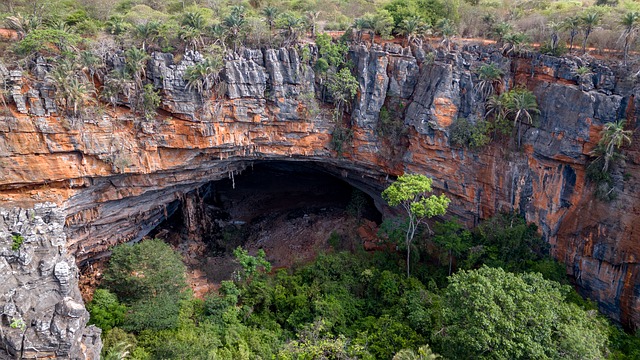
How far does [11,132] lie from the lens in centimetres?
1912

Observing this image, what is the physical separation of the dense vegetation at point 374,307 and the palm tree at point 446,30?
1014 centimetres

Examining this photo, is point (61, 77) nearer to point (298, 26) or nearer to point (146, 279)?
point (146, 279)

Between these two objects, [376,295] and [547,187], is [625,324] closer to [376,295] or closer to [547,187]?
[547,187]

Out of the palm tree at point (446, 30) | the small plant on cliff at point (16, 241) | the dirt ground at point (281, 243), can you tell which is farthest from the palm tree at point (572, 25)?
the small plant on cliff at point (16, 241)

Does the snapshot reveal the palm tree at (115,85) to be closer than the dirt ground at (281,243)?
Yes

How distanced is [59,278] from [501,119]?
21.1 m

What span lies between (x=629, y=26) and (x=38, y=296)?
2703 cm

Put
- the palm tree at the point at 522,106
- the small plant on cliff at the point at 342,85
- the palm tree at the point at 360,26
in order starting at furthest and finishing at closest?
the palm tree at the point at 360,26 → the small plant on cliff at the point at 342,85 → the palm tree at the point at 522,106

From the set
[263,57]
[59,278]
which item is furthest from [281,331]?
[263,57]

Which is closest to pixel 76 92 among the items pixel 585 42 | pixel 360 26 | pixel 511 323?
pixel 360 26

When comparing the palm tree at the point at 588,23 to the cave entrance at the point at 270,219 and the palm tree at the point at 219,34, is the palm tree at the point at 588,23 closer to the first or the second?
the cave entrance at the point at 270,219

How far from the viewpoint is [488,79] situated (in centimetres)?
2216

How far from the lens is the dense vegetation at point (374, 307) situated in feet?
49.1

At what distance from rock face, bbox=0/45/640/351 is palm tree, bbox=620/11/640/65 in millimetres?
1738
